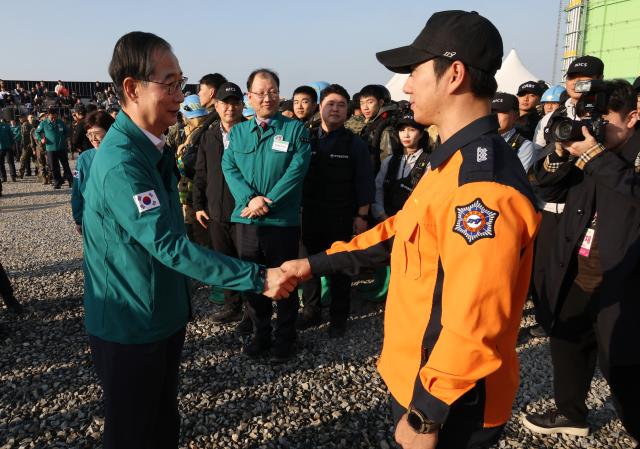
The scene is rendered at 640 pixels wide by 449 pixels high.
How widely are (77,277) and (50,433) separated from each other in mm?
3526

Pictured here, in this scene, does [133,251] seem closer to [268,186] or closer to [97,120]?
[268,186]

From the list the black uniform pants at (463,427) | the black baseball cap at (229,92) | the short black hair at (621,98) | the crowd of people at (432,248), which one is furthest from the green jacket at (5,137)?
the black uniform pants at (463,427)

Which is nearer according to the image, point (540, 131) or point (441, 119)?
point (441, 119)

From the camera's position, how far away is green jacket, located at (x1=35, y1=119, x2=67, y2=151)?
12898mm

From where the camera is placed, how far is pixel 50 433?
9.77ft

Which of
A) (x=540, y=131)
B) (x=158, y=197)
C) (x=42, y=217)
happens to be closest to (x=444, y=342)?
(x=158, y=197)

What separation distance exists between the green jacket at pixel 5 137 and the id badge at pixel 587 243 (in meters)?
17.4

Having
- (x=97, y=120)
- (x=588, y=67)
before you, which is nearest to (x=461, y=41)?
(x=97, y=120)

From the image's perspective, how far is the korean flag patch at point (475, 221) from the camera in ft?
4.02

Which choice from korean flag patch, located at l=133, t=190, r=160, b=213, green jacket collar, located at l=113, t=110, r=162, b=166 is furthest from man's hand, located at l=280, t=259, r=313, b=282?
green jacket collar, located at l=113, t=110, r=162, b=166

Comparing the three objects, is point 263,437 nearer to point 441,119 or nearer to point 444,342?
point 444,342

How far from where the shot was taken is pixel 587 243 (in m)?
2.62

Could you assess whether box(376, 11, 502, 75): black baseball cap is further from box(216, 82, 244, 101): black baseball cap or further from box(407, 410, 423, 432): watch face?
box(216, 82, 244, 101): black baseball cap

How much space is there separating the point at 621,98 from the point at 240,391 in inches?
129
